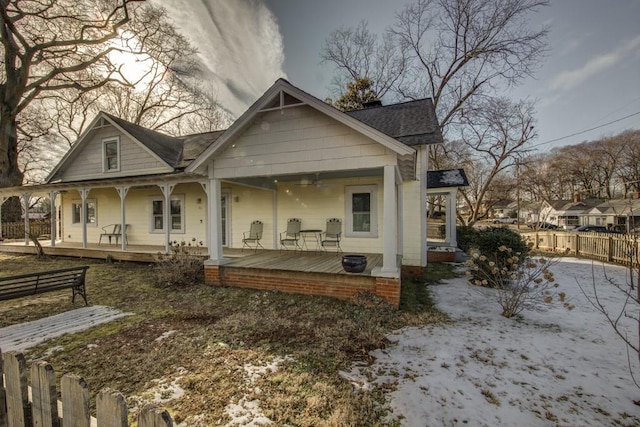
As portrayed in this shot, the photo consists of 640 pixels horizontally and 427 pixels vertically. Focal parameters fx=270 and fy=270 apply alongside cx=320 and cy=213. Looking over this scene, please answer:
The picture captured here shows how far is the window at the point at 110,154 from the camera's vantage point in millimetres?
12391

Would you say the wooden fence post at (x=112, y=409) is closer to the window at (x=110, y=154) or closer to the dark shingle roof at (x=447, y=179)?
the dark shingle roof at (x=447, y=179)

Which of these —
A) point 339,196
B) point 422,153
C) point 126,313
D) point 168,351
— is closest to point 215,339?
point 168,351

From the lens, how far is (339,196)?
30.0 ft

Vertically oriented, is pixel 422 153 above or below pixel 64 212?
above

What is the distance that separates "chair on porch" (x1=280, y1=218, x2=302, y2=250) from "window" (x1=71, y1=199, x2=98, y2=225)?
32.9ft

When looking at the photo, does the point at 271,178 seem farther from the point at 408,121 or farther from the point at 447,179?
the point at 447,179

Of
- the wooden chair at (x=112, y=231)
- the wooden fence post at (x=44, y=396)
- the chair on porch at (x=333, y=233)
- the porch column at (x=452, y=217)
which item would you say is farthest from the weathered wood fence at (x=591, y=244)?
the wooden chair at (x=112, y=231)

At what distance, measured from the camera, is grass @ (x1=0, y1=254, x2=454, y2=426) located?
9.23ft

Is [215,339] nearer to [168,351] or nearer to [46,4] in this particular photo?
[168,351]

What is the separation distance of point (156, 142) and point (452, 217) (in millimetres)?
14116

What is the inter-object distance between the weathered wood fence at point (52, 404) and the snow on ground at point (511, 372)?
242 centimetres

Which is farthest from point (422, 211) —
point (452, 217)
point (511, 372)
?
point (511, 372)

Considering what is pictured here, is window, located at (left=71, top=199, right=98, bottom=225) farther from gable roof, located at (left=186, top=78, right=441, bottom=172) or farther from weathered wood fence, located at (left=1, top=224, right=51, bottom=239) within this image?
gable roof, located at (left=186, top=78, right=441, bottom=172)

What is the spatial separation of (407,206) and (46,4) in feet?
71.0
